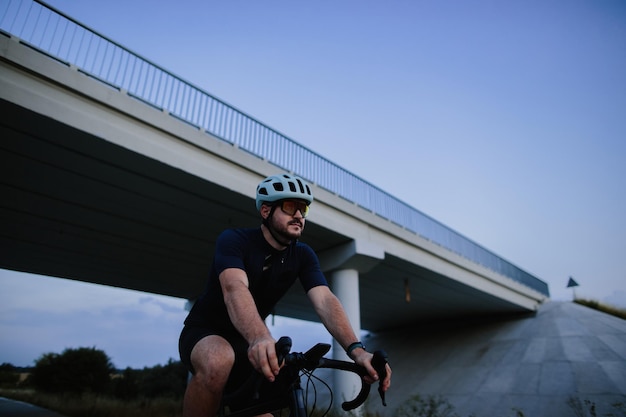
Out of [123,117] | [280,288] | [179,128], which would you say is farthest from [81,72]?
[280,288]

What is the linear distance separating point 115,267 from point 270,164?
352 inches

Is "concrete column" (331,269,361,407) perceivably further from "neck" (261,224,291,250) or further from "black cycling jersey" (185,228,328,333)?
"neck" (261,224,291,250)

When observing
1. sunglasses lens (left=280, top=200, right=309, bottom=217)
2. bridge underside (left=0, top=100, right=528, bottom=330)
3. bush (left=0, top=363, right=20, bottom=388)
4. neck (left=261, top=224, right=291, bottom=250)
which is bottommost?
bush (left=0, top=363, right=20, bottom=388)

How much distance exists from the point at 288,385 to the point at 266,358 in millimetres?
A: 387

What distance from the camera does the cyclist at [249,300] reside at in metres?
1.83

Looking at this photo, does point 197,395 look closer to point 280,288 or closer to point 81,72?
point 280,288

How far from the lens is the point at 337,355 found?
1191 cm

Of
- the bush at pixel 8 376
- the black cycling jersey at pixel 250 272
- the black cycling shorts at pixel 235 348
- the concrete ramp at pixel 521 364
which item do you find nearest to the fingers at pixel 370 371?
the black cycling shorts at pixel 235 348

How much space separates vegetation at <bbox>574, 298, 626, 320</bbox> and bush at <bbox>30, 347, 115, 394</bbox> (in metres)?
30.3

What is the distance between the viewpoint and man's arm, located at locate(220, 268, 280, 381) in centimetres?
139

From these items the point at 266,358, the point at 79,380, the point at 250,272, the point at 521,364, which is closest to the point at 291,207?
the point at 250,272

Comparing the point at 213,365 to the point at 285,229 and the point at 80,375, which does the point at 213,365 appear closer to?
the point at 285,229

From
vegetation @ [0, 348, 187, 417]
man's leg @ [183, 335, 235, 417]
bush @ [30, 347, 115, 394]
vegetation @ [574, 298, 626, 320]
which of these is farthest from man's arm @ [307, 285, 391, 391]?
vegetation @ [574, 298, 626, 320]

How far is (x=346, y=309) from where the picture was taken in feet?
41.1
